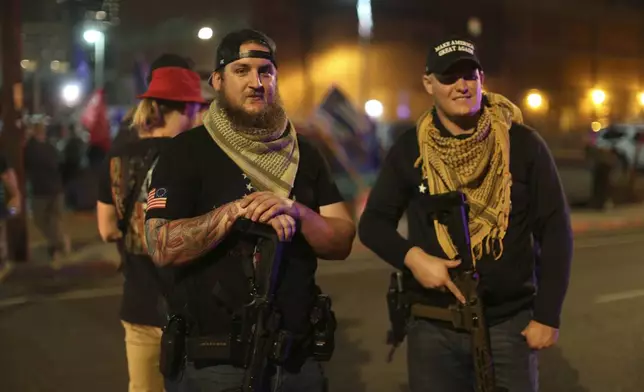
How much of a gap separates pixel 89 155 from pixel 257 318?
14.9 m

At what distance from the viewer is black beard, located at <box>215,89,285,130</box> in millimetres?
2354

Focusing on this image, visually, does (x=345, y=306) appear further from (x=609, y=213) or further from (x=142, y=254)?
(x=609, y=213)

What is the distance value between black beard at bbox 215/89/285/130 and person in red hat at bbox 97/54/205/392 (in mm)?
853

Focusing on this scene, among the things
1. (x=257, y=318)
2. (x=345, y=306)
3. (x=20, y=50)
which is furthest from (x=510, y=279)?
(x=20, y=50)

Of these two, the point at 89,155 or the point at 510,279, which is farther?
the point at 89,155

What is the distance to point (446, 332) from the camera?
2859 millimetres

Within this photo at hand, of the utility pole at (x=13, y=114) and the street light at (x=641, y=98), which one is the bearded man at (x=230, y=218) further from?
the street light at (x=641, y=98)

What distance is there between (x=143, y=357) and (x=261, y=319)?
1239 mm

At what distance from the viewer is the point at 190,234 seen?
224 centimetres

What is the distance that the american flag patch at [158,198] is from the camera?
232 centimetres

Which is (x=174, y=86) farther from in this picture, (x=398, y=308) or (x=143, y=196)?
(x=398, y=308)

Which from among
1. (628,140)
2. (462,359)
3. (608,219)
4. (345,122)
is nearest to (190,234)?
(462,359)

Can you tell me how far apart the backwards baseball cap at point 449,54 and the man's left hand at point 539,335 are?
3.25 feet

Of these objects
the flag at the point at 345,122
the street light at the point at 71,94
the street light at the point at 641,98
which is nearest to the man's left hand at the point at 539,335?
the flag at the point at 345,122
